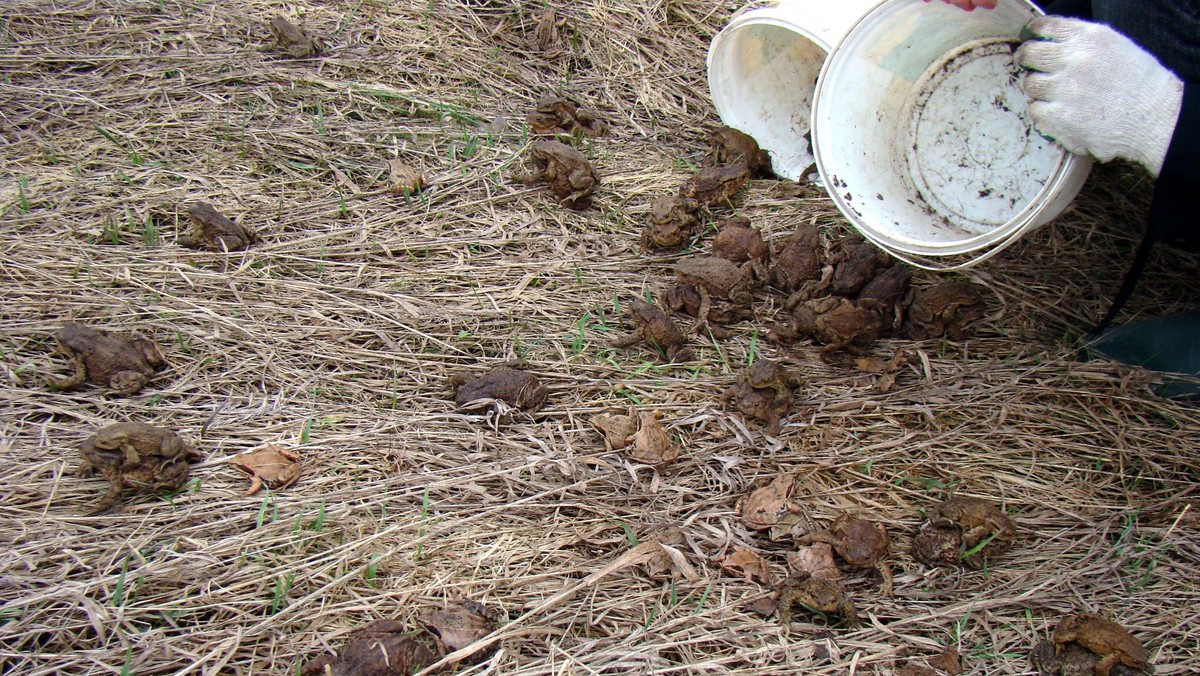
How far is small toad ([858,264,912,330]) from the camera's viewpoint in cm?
260

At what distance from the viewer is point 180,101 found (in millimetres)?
3326

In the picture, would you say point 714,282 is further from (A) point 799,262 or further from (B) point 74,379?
(B) point 74,379

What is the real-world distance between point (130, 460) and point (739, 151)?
214cm

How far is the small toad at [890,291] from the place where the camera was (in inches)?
102

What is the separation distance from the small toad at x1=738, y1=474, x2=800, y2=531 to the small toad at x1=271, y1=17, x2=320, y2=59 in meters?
2.49

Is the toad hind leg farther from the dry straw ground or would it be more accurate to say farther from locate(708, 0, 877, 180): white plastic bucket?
locate(708, 0, 877, 180): white plastic bucket

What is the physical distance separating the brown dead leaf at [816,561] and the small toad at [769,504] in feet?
0.33

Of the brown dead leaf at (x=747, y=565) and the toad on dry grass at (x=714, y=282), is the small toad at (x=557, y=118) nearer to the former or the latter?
the toad on dry grass at (x=714, y=282)

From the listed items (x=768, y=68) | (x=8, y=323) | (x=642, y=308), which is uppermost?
→ (x=768, y=68)

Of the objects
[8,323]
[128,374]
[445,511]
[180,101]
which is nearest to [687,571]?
[445,511]

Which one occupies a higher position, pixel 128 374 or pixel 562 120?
pixel 562 120

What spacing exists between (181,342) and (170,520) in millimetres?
605

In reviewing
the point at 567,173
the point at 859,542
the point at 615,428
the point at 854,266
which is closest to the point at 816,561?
the point at 859,542

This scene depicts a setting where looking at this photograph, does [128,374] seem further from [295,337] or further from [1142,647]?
[1142,647]
